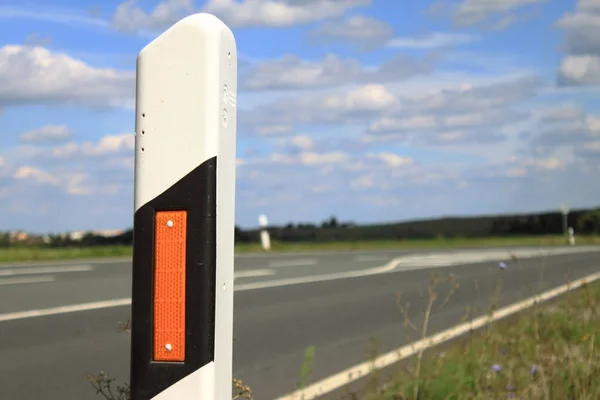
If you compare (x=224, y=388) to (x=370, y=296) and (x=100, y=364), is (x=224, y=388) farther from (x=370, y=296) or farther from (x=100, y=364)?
(x=370, y=296)

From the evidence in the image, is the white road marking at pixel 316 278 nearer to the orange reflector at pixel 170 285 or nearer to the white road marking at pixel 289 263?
the white road marking at pixel 289 263

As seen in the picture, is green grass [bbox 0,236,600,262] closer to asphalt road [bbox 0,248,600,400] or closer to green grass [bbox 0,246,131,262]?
green grass [bbox 0,246,131,262]

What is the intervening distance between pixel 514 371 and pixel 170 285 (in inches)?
155

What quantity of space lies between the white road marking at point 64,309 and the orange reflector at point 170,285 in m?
7.73

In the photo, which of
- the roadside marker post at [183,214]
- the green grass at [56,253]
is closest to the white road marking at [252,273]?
the green grass at [56,253]

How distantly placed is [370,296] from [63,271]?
6994 millimetres

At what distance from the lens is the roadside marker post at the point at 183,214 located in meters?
1.99

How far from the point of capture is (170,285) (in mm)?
2006

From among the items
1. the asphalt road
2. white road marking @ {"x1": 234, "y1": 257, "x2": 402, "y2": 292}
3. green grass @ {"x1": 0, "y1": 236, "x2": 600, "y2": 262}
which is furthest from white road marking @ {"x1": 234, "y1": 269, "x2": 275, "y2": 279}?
green grass @ {"x1": 0, "y1": 236, "x2": 600, "y2": 262}

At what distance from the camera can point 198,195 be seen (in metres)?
2.01

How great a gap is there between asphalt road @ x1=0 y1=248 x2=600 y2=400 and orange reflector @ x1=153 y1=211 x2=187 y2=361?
293 centimetres

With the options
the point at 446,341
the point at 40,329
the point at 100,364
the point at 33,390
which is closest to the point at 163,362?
the point at 33,390

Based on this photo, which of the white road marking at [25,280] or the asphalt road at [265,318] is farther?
the white road marking at [25,280]

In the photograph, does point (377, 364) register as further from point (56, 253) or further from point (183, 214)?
point (56, 253)
